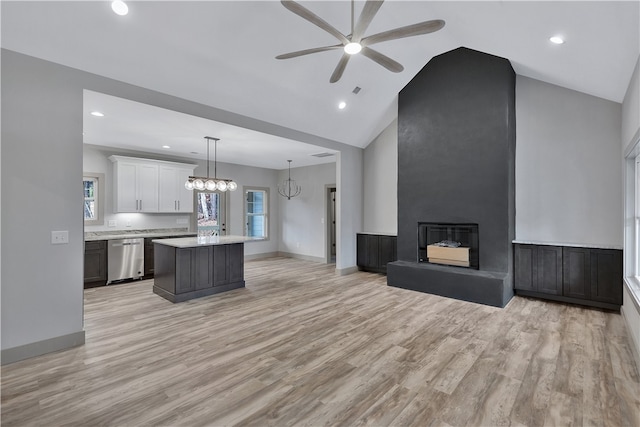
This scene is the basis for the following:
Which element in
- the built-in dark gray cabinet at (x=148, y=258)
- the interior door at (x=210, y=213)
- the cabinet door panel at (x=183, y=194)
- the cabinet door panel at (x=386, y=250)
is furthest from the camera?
the interior door at (x=210, y=213)

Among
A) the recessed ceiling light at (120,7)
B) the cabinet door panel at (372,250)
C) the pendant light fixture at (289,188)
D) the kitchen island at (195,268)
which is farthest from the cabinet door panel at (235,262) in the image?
the pendant light fixture at (289,188)

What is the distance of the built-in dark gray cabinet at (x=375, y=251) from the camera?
6.25 meters

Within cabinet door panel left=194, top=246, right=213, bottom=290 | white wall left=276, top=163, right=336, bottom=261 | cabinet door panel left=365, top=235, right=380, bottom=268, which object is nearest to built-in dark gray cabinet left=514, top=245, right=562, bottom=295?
cabinet door panel left=365, top=235, right=380, bottom=268

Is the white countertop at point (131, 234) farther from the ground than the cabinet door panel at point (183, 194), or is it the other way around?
the cabinet door panel at point (183, 194)

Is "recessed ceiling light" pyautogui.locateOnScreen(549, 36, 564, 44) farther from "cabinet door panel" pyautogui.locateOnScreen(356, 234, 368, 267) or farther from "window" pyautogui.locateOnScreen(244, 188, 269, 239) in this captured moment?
"window" pyautogui.locateOnScreen(244, 188, 269, 239)

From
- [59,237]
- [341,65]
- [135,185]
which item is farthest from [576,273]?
[135,185]

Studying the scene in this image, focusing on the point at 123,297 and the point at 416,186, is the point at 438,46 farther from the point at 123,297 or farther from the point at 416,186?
the point at 123,297

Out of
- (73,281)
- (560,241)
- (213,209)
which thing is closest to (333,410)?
(73,281)

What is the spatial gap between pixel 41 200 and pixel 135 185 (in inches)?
141

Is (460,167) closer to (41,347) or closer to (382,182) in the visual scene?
(382,182)

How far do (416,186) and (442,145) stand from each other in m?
0.82

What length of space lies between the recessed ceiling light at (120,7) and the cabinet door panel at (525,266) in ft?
18.8

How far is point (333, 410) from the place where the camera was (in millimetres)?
2076

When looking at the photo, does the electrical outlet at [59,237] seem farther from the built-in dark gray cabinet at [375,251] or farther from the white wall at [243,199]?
the built-in dark gray cabinet at [375,251]
